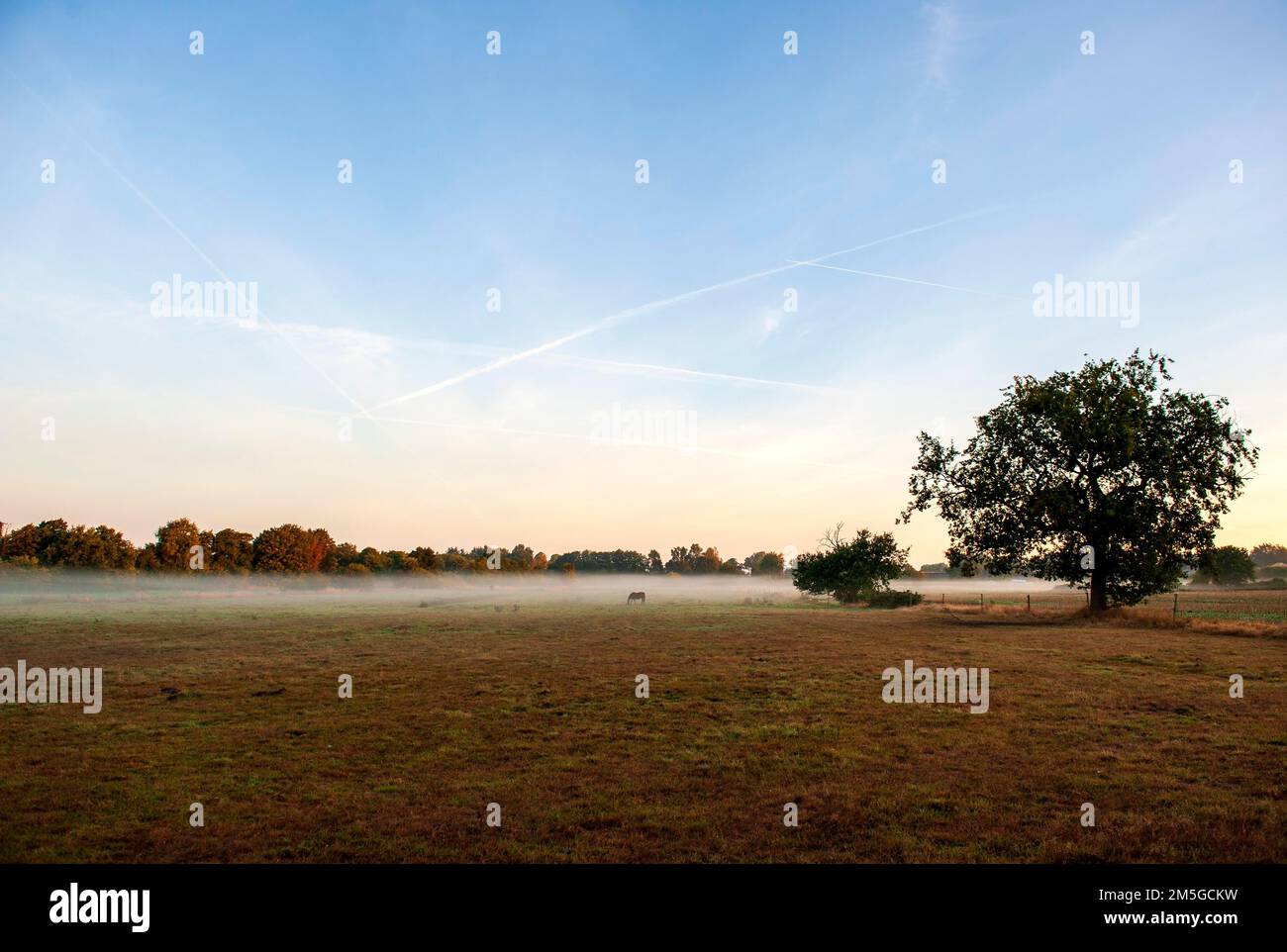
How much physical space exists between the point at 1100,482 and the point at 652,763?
46419mm

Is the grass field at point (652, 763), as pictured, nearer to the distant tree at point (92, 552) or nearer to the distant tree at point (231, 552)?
the distant tree at point (92, 552)

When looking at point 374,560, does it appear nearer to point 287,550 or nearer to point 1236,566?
point 287,550

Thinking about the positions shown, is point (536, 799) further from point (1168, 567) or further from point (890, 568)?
point (890, 568)

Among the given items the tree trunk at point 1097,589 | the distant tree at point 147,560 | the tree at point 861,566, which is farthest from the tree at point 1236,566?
the distant tree at point 147,560

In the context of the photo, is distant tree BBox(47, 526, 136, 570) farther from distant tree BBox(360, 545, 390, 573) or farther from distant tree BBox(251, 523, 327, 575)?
distant tree BBox(360, 545, 390, 573)

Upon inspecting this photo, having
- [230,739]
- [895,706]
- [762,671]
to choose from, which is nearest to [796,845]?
[895,706]

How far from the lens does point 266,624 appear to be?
159ft

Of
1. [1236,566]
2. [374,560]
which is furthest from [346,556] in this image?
[1236,566]

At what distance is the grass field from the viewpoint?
8844 mm

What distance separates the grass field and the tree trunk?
733 inches

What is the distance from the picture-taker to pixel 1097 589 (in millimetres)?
46062

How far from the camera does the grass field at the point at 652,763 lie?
884cm

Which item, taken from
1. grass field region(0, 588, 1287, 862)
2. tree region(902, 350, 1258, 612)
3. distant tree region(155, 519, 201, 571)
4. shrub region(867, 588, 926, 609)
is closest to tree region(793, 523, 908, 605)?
A: shrub region(867, 588, 926, 609)
